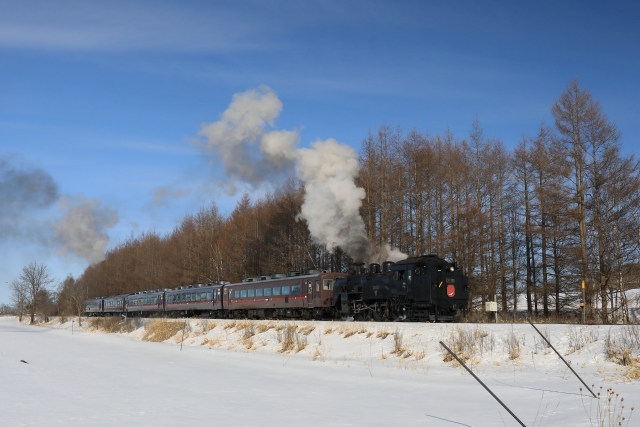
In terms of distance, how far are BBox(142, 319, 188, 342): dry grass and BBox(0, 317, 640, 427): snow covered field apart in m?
10.1

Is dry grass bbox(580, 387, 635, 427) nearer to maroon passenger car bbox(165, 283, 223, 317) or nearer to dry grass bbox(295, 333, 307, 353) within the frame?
dry grass bbox(295, 333, 307, 353)

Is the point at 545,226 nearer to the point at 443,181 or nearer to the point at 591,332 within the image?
the point at 443,181

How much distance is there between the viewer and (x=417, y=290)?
2514cm

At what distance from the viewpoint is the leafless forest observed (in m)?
29.1

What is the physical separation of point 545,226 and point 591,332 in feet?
53.8

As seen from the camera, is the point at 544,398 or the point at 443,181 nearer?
the point at 544,398

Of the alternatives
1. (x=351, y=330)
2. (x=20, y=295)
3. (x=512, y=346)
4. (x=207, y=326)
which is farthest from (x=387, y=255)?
(x=20, y=295)

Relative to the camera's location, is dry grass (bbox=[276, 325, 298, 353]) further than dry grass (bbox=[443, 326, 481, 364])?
Yes

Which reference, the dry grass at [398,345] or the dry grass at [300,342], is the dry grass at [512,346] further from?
the dry grass at [300,342]

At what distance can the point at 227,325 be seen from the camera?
34.2 meters

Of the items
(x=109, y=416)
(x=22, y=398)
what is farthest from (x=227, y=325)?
(x=109, y=416)

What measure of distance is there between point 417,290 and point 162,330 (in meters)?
20.8

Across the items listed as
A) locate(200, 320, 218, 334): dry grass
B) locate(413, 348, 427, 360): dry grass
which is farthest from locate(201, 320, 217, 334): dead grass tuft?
locate(413, 348, 427, 360): dry grass

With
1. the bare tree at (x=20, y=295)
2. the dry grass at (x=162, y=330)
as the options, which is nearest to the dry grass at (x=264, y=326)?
the dry grass at (x=162, y=330)
